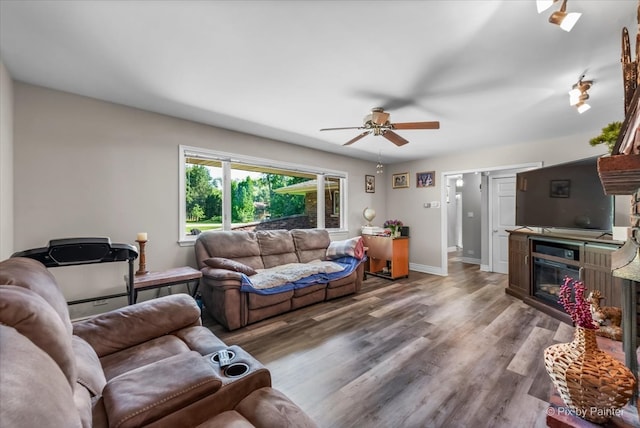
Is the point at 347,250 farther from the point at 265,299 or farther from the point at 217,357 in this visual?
the point at 217,357

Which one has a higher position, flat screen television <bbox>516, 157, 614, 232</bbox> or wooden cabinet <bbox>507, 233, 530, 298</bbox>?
flat screen television <bbox>516, 157, 614, 232</bbox>

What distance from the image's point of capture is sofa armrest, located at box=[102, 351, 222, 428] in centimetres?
80

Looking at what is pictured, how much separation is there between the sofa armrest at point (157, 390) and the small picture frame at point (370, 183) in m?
4.99

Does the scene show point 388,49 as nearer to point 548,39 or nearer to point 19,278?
A: point 548,39

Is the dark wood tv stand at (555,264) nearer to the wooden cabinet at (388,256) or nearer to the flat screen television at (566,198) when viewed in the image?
the flat screen television at (566,198)

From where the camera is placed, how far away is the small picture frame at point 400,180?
5652 millimetres

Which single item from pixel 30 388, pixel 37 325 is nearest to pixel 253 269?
pixel 37 325

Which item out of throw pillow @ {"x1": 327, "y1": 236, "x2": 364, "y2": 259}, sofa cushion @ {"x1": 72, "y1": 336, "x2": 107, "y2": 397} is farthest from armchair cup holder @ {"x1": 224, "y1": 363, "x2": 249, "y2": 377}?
throw pillow @ {"x1": 327, "y1": 236, "x2": 364, "y2": 259}

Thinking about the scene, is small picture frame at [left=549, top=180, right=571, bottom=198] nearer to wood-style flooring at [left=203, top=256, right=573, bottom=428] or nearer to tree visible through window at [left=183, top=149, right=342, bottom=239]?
wood-style flooring at [left=203, top=256, right=573, bottom=428]

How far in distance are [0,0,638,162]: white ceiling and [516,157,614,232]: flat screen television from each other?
26.4 inches

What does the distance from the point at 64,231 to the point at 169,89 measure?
1707mm

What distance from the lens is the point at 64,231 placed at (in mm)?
2453

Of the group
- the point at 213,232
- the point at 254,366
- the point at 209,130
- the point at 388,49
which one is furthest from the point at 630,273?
the point at 209,130

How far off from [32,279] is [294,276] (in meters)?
2.36
